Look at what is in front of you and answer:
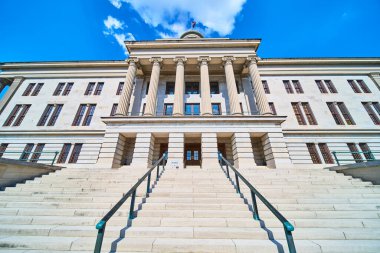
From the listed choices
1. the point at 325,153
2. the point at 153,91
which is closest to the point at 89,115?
the point at 153,91

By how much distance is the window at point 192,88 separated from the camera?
63.2ft

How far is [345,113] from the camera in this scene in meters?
17.7

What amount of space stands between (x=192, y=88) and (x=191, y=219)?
17.6 meters

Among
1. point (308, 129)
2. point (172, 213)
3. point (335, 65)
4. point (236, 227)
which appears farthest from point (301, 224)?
point (335, 65)

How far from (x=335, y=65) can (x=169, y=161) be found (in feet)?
89.8

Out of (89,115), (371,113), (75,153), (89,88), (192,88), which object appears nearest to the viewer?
(75,153)

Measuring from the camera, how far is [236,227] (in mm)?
3617

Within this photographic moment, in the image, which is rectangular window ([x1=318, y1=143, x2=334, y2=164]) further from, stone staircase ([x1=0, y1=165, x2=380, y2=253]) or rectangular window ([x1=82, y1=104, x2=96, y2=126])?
rectangular window ([x1=82, y1=104, x2=96, y2=126])

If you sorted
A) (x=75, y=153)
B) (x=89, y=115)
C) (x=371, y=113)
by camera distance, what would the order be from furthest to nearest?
(x=89, y=115), (x=371, y=113), (x=75, y=153)

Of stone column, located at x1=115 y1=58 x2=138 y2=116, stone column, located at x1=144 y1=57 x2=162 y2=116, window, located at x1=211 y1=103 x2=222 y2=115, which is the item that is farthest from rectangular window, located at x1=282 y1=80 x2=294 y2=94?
stone column, located at x1=115 y1=58 x2=138 y2=116

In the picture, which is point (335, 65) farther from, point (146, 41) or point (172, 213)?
point (172, 213)

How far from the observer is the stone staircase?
2963 millimetres

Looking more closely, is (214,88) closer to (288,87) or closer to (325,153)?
(288,87)

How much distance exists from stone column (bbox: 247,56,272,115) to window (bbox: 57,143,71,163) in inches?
835
